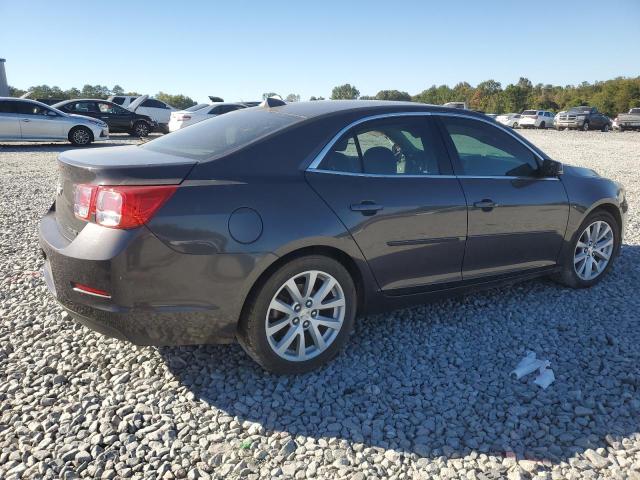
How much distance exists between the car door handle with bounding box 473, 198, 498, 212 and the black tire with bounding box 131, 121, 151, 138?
19.3 meters

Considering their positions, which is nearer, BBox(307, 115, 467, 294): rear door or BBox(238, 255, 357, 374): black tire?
BBox(238, 255, 357, 374): black tire

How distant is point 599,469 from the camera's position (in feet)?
7.80

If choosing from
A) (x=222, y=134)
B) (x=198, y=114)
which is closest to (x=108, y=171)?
(x=222, y=134)

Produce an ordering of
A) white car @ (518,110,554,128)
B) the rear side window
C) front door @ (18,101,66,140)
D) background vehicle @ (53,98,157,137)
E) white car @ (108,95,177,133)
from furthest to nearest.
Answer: white car @ (518,110,554,128) → the rear side window → white car @ (108,95,177,133) → background vehicle @ (53,98,157,137) → front door @ (18,101,66,140)

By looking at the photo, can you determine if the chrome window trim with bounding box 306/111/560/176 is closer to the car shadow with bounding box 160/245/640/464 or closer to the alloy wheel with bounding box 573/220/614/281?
the alloy wheel with bounding box 573/220/614/281

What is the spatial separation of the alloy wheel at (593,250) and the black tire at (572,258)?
3cm

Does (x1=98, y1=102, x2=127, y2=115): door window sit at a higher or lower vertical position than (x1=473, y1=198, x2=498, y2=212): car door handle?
higher

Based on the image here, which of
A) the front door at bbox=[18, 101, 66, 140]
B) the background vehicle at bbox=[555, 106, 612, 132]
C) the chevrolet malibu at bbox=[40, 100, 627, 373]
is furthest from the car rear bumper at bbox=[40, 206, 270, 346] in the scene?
the background vehicle at bbox=[555, 106, 612, 132]

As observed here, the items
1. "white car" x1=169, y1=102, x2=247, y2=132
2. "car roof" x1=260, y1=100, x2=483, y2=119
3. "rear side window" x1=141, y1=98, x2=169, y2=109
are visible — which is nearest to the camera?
"car roof" x1=260, y1=100, x2=483, y2=119

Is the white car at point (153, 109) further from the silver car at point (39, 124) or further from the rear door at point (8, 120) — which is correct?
the rear door at point (8, 120)

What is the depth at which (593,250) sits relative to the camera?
4.61 metres

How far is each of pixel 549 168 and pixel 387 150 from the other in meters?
1.54

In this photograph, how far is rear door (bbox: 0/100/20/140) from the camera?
15.0 metres

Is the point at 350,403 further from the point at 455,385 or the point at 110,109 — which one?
the point at 110,109
